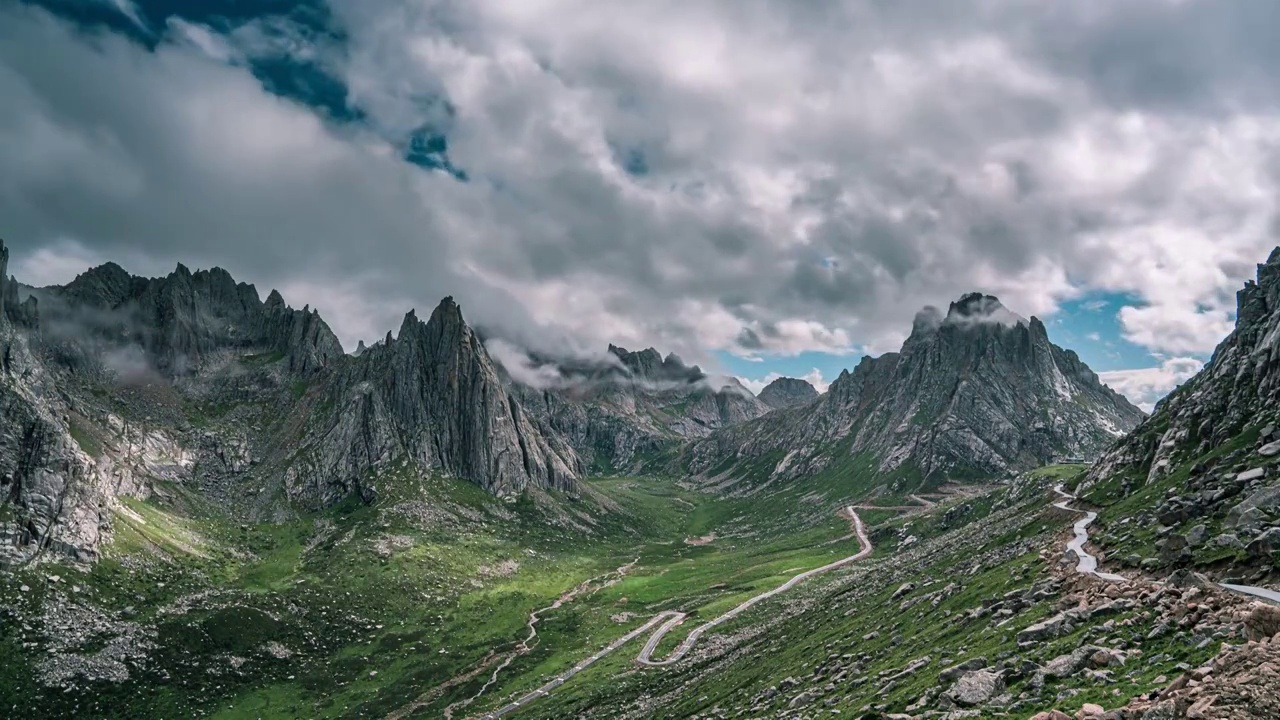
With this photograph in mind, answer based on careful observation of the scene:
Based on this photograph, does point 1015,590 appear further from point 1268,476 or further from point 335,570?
point 335,570

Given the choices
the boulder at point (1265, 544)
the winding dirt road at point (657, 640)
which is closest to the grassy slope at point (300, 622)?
the winding dirt road at point (657, 640)

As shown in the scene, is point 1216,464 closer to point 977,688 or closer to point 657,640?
point 977,688

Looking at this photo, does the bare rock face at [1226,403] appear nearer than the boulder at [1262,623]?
No

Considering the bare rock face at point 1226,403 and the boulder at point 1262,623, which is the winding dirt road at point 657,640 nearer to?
the bare rock face at point 1226,403

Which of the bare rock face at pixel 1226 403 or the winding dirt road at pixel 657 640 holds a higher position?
the bare rock face at pixel 1226 403

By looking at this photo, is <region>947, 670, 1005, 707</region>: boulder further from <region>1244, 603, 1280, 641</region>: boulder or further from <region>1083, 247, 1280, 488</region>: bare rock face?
<region>1083, 247, 1280, 488</region>: bare rock face

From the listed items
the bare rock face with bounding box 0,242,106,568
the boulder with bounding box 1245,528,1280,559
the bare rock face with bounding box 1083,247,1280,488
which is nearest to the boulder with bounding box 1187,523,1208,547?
the boulder with bounding box 1245,528,1280,559

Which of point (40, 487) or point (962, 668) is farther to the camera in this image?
point (40, 487)

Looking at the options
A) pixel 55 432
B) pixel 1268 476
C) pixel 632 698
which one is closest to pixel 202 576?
pixel 55 432

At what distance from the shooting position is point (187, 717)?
10675 cm

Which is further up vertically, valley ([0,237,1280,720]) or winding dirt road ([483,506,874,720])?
valley ([0,237,1280,720])

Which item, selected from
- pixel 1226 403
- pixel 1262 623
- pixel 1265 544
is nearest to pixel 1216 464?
pixel 1226 403

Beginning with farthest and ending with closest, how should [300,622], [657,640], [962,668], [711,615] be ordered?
1. [711,615]
2. [300,622]
3. [657,640]
4. [962,668]

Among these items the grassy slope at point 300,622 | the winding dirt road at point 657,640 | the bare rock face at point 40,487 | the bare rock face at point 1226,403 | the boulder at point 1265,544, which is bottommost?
the winding dirt road at point 657,640
